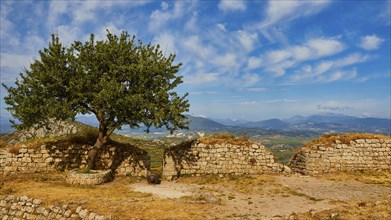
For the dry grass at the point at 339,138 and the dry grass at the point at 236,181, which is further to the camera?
the dry grass at the point at 339,138

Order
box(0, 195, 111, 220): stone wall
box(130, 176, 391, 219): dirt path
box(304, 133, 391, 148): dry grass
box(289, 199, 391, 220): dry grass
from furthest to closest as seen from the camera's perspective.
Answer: box(304, 133, 391, 148): dry grass → box(130, 176, 391, 219): dirt path → box(0, 195, 111, 220): stone wall → box(289, 199, 391, 220): dry grass

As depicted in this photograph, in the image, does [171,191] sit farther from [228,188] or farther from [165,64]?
[165,64]

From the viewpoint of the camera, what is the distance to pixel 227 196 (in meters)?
19.2

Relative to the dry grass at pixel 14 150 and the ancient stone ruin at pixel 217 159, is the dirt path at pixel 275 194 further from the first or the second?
the dry grass at pixel 14 150

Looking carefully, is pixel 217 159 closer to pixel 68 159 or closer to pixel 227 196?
pixel 227 196

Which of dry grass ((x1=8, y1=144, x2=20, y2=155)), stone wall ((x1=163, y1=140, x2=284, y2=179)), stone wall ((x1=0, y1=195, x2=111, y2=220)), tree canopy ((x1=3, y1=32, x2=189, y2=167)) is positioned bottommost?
stone wall ((x1=0, y1=195, x2=111, y2=220))

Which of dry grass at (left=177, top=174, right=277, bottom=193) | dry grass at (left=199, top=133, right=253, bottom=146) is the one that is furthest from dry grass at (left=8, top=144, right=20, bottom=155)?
dry grass at (left=199, top=133, right=253, bottom=146)

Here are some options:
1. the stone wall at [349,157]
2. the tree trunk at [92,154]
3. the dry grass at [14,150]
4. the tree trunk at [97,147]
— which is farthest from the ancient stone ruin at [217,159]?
the dry grass at [14,150]

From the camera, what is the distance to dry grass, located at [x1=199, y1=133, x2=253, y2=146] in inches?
1067

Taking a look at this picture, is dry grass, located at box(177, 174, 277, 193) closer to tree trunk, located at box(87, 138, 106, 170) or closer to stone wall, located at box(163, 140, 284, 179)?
stone wall, located at box(163, 140, 284, 179)

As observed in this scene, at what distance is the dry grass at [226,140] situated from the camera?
88.9ft

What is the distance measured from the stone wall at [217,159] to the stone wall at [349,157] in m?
3.56

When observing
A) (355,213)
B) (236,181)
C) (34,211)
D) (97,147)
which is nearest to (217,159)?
(236,181)

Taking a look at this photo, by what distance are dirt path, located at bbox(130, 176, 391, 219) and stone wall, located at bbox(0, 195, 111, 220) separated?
5.34 m
